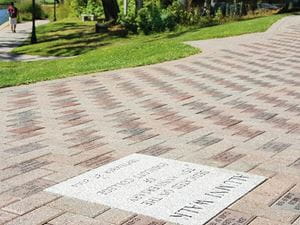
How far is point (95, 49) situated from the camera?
21.8 m

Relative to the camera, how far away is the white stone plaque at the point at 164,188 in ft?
14.2

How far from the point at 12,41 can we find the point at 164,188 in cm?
2530

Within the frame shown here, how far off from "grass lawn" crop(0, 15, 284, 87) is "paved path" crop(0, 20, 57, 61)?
29.1 inches

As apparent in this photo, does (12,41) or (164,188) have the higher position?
(164,188)

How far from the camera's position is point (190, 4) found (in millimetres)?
31656

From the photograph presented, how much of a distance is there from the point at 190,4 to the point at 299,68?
20.1 meters

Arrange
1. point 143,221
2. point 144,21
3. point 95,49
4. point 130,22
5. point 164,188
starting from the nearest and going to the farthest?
point 143,221, point 164,188, point 95,49, point 144,21, point 130,22

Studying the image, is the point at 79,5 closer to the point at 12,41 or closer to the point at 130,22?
the point at 12,41

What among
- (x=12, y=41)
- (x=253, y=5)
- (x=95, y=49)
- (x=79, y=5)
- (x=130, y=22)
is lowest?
(x=12, y=41)

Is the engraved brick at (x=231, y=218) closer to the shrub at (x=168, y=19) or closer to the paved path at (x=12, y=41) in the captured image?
the paved path at (x=12, y=41)

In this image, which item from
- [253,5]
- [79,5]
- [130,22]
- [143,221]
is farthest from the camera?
[79,5]

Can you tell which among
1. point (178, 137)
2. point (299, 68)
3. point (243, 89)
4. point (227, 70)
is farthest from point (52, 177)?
point (299, 68)

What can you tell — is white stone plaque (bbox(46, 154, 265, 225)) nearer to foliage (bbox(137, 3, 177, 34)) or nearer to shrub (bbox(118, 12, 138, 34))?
foliage (bbox(137, 3, 177, 34))

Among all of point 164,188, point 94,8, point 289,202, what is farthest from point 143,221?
point 94,8
